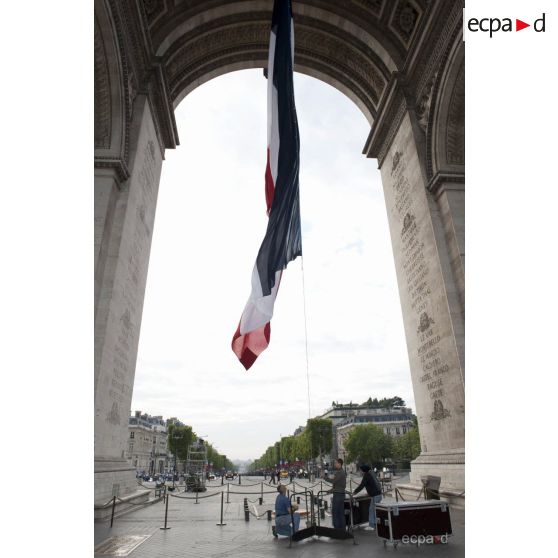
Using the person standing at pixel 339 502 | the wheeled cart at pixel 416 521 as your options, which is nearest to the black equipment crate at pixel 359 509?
the person standing at pixel 339 502

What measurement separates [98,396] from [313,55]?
808 inches

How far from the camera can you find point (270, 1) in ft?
73.1

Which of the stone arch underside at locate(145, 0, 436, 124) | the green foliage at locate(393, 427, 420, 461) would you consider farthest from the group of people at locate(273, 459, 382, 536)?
the green foliage at locate(393, 427, 420, 461)

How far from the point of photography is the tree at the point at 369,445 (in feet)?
314

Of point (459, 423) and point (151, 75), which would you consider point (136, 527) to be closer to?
point (459, 423)

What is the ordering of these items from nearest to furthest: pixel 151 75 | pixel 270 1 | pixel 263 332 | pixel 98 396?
pixel 263 332 < pixel 98 396 < pixel 151 75 < pixel 270 1

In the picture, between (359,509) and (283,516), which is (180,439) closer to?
(359,509)

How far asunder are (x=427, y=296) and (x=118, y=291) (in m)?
10.6

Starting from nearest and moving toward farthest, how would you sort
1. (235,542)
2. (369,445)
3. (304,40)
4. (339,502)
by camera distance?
1. (235,542)
2. (339,502)
3. (304,40)
4. (369,445)

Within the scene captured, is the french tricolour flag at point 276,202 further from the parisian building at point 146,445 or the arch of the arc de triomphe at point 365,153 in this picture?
the parisian building at point 146,445

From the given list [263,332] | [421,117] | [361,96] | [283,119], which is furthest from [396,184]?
[263,332]

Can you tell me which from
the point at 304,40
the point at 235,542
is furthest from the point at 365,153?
the point at 235,542

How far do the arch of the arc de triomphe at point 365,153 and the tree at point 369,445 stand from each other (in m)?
85.9

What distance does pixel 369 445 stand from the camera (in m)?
95.9
